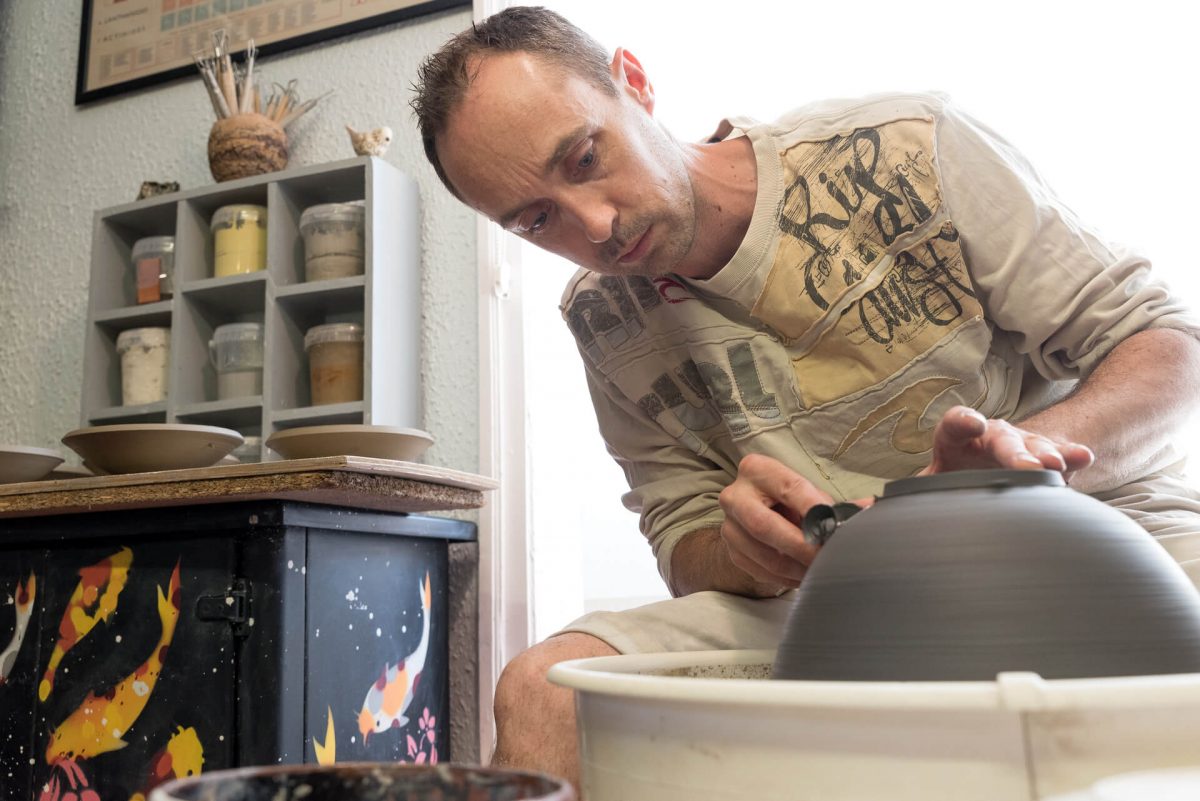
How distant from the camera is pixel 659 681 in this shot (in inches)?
18.1

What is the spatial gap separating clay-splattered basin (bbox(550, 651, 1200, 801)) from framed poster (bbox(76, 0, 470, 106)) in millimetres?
1965

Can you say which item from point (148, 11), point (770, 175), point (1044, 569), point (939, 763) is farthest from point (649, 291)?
point (148, 11)

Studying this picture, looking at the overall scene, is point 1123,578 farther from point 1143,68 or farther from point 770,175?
point 1143,68

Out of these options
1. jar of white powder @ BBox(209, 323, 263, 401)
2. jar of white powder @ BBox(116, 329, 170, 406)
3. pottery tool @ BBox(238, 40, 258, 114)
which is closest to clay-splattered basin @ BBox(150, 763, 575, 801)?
jar of white powder @ BBox(209, 323, 263, 401)

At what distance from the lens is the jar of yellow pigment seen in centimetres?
202

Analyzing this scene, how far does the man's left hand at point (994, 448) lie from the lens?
603 mm

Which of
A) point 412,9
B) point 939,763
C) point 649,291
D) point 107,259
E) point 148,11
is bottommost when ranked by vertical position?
point 939,763

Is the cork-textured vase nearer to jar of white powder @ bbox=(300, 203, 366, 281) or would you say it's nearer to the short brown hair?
jar of white powder @ bbox=(300, 203, 366, 281)

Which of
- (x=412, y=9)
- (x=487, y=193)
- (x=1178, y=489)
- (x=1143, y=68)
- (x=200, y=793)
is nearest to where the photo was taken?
(x=200, y=793)

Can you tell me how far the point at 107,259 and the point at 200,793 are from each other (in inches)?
84.2

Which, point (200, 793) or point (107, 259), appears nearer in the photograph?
point (200, 793)

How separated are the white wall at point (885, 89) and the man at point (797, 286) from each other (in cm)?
51

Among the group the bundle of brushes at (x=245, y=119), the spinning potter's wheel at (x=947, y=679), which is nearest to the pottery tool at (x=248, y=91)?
the bundle of brushes at (x=245, y=119)

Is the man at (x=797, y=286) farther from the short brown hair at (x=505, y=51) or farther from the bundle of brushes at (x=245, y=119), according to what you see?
the bundle of brushes at (x=245, y=119)
